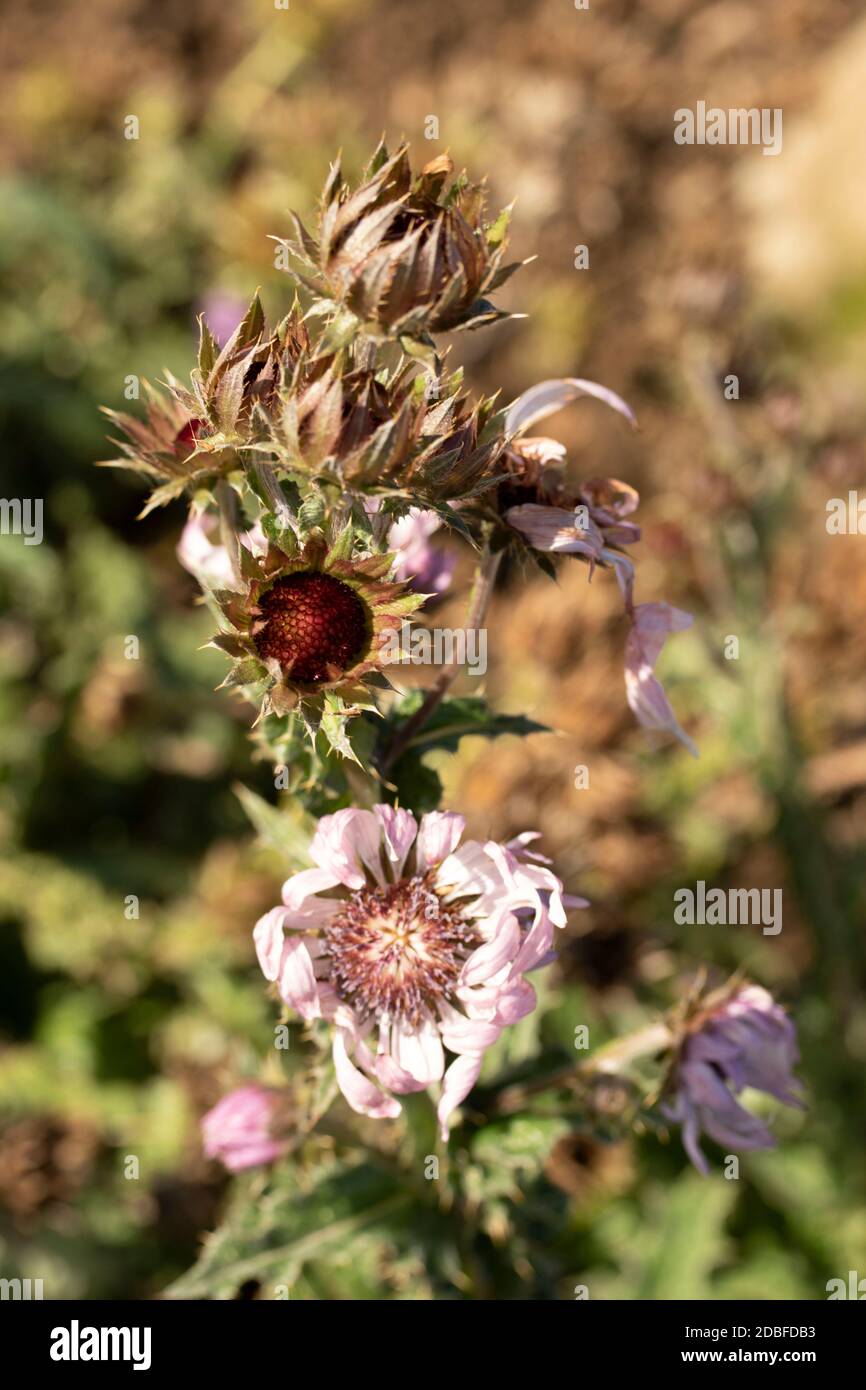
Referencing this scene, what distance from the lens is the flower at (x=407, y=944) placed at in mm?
1716

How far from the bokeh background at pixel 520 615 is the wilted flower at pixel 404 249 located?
4.62 feet

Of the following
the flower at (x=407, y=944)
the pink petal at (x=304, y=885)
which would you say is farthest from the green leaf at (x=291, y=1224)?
the pink petal at (x=304, y=885)

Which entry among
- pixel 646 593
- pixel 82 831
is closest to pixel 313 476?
pixel 82 831

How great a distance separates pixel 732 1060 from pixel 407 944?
2.07 ft

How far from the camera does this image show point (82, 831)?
14.3 feet

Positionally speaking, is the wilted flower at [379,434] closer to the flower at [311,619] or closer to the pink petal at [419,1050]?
the flower at [311,619]

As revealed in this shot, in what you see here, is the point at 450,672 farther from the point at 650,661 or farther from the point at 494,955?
the point at 494,955

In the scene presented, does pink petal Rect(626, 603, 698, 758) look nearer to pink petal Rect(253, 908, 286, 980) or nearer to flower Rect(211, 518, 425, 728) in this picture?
flower Rect(211, 518, 425, 728)

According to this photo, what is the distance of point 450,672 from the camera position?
191cm

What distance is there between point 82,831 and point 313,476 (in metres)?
3.10

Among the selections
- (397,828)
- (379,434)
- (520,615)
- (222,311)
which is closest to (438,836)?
(397,828)

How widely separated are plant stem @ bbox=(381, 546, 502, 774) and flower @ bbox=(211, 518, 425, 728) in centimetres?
21

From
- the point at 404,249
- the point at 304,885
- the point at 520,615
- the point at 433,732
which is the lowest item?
the point at 304,885
